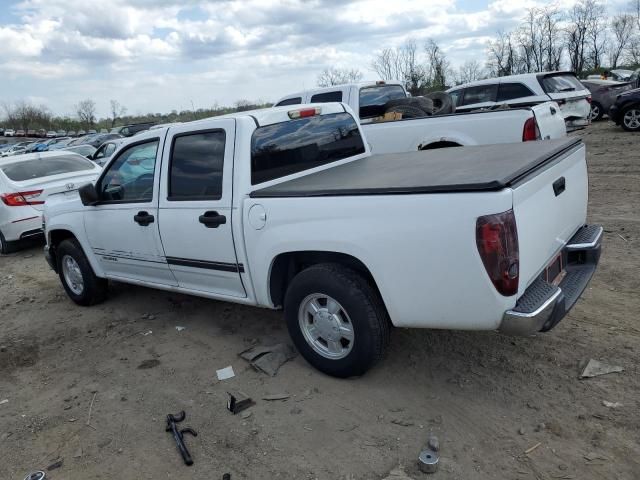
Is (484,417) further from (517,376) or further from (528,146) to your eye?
(528,146)

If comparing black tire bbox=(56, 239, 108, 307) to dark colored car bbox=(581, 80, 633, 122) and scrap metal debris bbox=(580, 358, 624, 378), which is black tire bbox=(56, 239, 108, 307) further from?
dark colored car bbox=(581, 80, 633, 122)

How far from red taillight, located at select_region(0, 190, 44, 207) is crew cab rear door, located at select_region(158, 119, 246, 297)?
17.6 ft

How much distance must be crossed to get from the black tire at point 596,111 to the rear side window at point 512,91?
679cm

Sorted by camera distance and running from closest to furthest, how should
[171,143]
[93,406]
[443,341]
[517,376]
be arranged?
1. [517,376]
2. [93,406]
3. [443,341]
4. [171,143]

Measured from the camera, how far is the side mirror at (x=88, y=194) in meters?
5.04

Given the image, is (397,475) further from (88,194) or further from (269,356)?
(88,194)

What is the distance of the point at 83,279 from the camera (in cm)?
573

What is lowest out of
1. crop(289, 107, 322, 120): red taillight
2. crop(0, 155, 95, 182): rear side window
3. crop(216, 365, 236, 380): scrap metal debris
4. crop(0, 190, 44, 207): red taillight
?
crop(216, 365, 236, 380): scrap metal debris

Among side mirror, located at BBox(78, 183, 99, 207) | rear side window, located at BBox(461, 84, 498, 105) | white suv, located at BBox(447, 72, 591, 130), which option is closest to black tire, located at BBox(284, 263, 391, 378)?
side mirror, located at BBox(78, 183, 99, 207)

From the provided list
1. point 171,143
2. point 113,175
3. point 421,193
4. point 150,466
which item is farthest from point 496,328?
point 113,175

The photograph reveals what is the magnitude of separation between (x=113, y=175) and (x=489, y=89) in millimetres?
10771

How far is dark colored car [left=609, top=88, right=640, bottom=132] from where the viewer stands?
14.0m

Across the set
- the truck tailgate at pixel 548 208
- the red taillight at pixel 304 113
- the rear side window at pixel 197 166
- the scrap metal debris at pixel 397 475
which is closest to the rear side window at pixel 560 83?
the truck tailgate at pixel 548 208

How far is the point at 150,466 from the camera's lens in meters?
3.14
